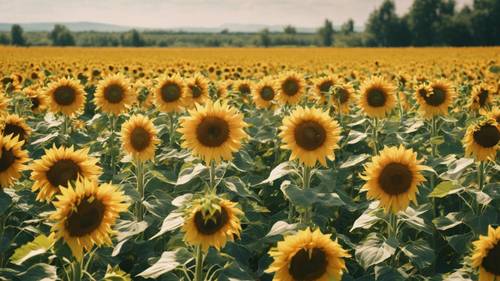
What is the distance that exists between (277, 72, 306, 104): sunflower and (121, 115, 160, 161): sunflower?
281 centimetres

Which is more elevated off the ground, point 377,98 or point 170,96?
point 377,98

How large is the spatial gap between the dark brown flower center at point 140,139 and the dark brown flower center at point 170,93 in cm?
184

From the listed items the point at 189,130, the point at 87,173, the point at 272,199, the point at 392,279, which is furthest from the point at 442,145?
the point at 87,173

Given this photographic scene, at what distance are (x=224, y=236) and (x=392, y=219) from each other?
4.95 feet

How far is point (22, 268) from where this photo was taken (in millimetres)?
3846

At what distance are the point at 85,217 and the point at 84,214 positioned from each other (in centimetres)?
2

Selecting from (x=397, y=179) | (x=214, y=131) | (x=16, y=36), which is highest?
(x=214, y=131)

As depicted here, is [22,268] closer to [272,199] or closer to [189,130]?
[189,130]

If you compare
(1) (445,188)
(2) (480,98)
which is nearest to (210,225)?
(1) (445,188)

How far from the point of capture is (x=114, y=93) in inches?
249

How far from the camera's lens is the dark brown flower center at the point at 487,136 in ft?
13.8

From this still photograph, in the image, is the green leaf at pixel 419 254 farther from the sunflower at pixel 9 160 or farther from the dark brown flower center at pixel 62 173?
the sunflower at pixel 9 160

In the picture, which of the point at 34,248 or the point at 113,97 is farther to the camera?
the point at 113,97

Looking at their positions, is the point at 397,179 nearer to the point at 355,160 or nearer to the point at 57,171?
the point at 355,160
